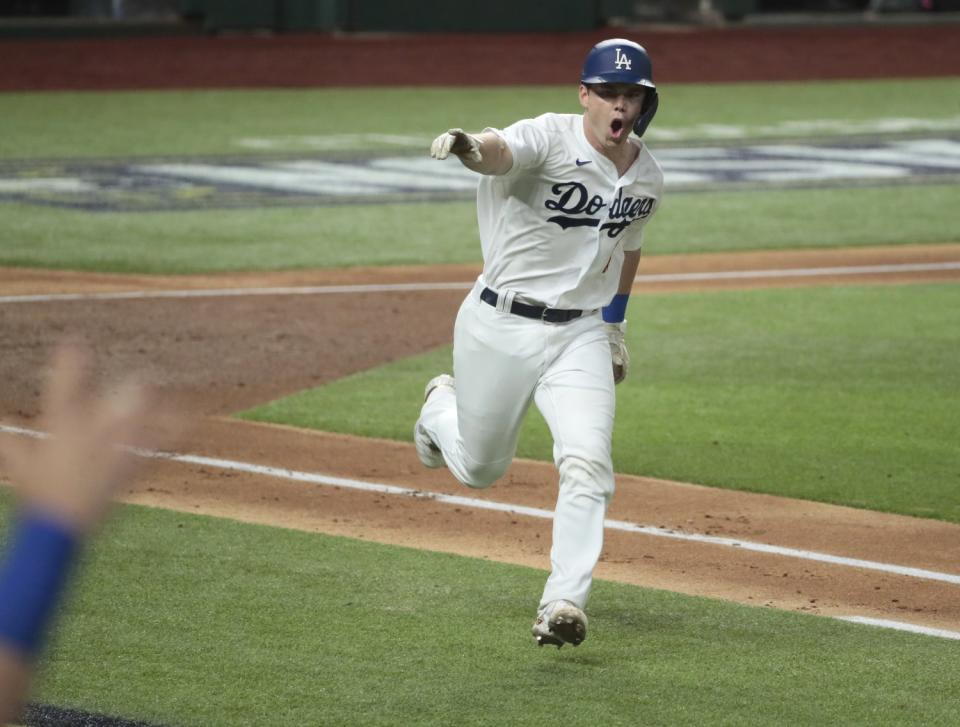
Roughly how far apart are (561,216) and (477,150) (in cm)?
51

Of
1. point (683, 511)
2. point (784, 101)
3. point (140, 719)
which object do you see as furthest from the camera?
point (784, 101)

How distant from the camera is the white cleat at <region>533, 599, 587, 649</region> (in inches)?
189

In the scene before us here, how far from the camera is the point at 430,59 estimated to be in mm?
32062

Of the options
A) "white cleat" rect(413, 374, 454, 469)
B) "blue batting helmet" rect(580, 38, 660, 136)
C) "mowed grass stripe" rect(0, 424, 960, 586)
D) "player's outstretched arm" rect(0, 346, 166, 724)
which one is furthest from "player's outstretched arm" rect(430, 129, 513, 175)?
"player's outstretched arm" rect(0, 346, 166, 724)

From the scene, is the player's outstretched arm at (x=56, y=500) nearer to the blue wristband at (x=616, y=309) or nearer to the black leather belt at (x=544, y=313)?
the black leather belt at (x=544, y=313)

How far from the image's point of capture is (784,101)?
29.1 meters

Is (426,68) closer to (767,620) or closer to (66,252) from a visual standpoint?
(66,252)

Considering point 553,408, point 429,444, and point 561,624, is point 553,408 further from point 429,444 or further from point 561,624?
point 429,444

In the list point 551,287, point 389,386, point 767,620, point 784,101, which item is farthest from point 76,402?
point 784,101

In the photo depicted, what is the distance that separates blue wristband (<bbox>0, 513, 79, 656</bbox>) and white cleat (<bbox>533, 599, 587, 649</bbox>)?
3237 mm

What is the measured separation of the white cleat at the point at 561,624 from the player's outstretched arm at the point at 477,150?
4.60ft

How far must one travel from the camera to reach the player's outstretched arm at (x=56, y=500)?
1623mm

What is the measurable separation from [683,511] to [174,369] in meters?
3.98

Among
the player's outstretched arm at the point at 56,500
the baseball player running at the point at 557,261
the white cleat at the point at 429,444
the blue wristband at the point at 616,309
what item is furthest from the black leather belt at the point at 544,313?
the player's outstretched arm at the point at 56,500
